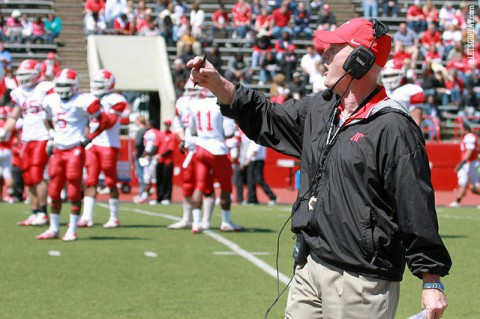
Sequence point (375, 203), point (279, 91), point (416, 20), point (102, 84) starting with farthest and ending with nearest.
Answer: point (416, 20) → point (279, 91) → point (102, 84) → point (375, 203)

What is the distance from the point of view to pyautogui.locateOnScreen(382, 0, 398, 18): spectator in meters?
33.2

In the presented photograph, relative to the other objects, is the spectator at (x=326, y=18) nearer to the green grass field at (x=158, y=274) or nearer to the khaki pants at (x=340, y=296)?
the green grass field at (x=158, y=274)

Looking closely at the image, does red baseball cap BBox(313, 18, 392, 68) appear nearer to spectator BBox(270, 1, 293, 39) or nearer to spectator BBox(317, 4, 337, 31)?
spectator BBox(317, 4, 337, 31)

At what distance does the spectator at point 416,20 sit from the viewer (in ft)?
106

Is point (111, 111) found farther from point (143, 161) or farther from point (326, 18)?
point (326, 18)

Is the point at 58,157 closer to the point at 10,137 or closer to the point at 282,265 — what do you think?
the point at 282,265

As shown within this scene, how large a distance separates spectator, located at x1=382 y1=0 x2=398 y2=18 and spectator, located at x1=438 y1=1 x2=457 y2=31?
4.47ft

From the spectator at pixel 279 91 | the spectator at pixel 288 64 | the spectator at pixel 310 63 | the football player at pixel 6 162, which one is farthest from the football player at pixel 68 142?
the spectator at pixel 288 64

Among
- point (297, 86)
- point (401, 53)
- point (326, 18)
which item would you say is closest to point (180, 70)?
point (297, 86)

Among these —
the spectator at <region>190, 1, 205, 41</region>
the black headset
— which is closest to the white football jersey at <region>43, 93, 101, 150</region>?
the black headset

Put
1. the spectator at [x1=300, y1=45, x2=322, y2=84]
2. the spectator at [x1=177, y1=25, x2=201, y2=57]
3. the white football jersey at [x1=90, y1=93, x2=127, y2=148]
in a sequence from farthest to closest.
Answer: the spectator at [x1=177, y1=25, x2=201, y2=57] → the spectator at [x1=300, y1=45, x2=322, y2=84] → the white football jersey at [x1=90, y1=93, x2=127, y2=148]

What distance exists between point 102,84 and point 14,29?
627 inches

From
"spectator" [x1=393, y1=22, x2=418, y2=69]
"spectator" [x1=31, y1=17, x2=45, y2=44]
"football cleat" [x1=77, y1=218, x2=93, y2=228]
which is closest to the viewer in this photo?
"football cleat" [x1=77, y1=218, x2=93, y2=228]

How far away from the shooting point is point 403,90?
1266 centimetres
